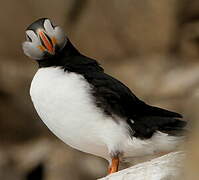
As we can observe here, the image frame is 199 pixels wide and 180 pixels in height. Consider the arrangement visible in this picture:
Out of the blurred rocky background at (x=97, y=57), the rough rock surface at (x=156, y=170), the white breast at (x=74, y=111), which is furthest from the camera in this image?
the blurred rocky background at (x=97, y=57)

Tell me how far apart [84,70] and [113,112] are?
0.87ft

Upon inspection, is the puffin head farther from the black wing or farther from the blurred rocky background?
the blurred rocky background

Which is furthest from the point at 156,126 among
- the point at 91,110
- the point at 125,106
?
the point at 91,110

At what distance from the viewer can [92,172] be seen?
842 cm

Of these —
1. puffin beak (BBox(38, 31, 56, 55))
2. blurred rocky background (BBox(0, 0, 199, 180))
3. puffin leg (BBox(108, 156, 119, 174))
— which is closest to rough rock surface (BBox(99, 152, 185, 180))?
puffin leg (BBox(108, 156, 119, 174))

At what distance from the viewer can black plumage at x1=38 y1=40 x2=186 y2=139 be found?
416 cm

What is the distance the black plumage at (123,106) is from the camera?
4160mm

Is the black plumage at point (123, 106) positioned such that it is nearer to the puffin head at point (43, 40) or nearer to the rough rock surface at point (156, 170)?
the puffin head at point (43, 40)

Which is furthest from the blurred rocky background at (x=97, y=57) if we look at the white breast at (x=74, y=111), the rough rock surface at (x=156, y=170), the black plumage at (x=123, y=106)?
the rough rock surface at (x=156, y=170)

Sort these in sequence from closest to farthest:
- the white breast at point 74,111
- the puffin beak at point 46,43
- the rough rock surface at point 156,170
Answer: the rough rock surface at point 156,170 → the white breast at point 74,111 → the puffin beak at point 46,43

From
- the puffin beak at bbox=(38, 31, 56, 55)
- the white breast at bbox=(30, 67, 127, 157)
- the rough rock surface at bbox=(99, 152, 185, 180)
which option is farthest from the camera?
Result: the puffin beak at bbox=(38, 31, 56, 55)

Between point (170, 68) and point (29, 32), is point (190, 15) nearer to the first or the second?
point (170, 68)

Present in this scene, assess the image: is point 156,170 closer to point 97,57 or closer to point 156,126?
point 156,126

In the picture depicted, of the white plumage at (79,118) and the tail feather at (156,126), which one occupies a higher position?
the white plumage at (79,118)
